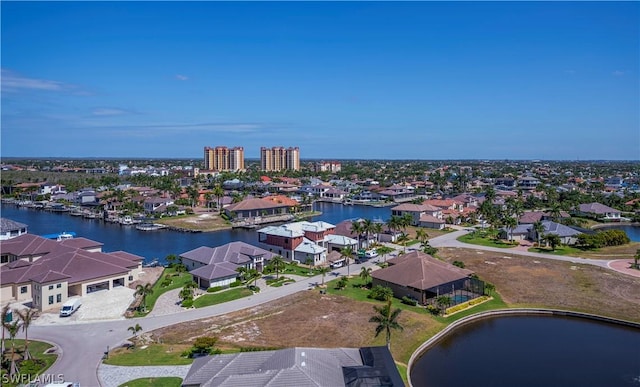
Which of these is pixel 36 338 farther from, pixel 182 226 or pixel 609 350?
pixel 182 226

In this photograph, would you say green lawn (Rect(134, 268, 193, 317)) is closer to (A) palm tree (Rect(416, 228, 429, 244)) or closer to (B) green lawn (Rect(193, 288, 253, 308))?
(B) green lawn (Rect(193, 288, 253, 308))

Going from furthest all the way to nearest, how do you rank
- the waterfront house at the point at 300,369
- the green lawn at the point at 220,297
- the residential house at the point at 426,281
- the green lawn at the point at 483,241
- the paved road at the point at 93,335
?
the green lawn at the point at 483,241, the residential house at the point at 426,281, the green lawn at the point at 220,297, the paved road at the point at 93,335, the waterfront house at the point at 300,369

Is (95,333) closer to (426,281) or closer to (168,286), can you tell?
(168,286)

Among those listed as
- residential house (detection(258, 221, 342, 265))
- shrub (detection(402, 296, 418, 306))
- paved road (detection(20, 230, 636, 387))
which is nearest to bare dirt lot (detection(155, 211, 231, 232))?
residential house (detection(258, 221, 342, 265))

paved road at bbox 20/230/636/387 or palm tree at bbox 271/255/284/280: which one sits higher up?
palm tree at bbox 271/255/284/280

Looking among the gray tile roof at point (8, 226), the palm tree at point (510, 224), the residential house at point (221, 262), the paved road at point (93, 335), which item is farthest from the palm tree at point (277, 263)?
the gray tile roof at point (8, 226)

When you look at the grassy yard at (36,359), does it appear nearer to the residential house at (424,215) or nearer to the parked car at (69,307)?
the parked car at (69,307)
